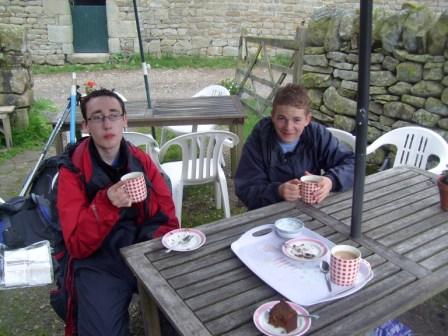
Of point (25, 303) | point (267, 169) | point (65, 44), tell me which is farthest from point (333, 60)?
point (65, 44)

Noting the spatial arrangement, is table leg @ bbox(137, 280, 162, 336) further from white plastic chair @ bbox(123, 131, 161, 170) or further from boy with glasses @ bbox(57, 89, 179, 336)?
white plastic chair @ bbox(123, 131, 161, 170)

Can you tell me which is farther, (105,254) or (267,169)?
(267,169)

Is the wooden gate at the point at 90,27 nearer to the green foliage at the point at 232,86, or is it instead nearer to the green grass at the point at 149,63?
the green grass at the point at 149,63

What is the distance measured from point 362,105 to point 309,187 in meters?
0.61

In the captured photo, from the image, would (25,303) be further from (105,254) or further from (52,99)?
(52,99)

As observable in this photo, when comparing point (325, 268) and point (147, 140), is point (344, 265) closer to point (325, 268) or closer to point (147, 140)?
point (325, 268)

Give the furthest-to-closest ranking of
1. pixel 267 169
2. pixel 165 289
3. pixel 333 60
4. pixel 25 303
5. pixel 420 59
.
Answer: pixel 333 60
pixel 420 59
pixel 25 303
pixel 267 169
pixel 165 289

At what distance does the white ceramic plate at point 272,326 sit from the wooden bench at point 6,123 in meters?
5.11

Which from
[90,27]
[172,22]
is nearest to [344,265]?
[172,22]

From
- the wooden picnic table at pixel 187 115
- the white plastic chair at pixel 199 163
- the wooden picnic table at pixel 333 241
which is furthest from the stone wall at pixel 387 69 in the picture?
the wooden picnic table at pixel 333 241

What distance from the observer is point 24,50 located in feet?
19.2

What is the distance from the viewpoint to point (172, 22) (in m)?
12.0

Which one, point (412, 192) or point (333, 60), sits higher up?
point (333, 60)

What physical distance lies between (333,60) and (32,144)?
3.99 meters
